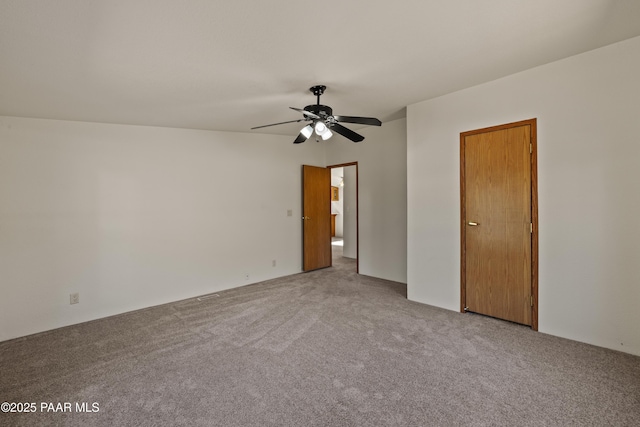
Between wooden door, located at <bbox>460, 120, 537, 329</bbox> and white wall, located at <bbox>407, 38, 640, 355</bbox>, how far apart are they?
0.12m

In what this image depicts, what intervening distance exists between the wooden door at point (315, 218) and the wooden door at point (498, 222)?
2822mm

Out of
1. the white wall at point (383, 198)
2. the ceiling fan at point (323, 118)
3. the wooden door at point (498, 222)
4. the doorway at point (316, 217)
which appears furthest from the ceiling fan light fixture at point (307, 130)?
the doorway at point (316, 217)

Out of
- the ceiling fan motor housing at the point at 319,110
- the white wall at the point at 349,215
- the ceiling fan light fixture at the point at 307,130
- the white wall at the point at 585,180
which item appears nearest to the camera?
the white wall at the point at 585,180

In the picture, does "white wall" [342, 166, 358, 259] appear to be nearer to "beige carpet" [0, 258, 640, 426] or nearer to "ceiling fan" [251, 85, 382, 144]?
"beige carpet" [0, 258, 640, 426]

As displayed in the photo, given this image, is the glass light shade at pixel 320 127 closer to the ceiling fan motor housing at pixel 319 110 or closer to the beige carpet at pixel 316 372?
the ceiling fan motor housing at pixel 319 110

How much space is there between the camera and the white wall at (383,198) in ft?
15.3

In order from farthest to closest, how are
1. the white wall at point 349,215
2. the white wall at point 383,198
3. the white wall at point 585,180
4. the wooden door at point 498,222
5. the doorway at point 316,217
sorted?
the white wall at point 349,215 < the doorway at point 316,217 < the white wall at point 383,198 < the wooden door at point 498,222 < the white wall at point 585,180

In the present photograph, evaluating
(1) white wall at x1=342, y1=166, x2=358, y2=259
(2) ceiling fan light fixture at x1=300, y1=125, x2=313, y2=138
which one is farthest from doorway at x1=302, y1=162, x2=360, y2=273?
(2) ceiling fan light fixture at x1=300, y1=125, x2=313, y2=138

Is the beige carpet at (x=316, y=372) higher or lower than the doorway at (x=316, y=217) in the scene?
lower

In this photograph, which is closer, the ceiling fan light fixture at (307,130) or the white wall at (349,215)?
the ceiling fan light fixture at (307,130)

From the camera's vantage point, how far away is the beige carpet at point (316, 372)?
1799 millimetres

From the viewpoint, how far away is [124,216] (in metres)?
3.62

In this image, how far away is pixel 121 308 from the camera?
358 centimetres

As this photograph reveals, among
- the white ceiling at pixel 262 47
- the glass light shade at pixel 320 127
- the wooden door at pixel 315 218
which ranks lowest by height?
the wooden door at pixel 315 218
